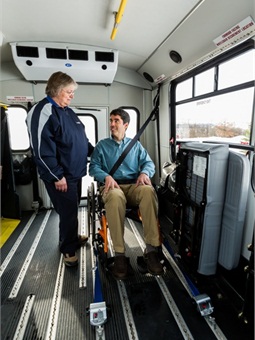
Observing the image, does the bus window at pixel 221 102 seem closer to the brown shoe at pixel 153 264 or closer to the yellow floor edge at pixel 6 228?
the brown shoe at pixel 153 264

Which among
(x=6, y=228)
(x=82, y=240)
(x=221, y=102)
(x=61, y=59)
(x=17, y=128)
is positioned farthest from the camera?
(x=17, y=128)

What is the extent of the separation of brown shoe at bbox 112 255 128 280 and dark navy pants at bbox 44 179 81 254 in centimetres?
67

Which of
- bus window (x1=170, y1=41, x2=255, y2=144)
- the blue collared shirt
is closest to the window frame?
bus window (x1=170, y1=41, x2=255, y2=144)

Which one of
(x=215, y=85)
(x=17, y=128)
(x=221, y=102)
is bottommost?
(x=17, y=128)

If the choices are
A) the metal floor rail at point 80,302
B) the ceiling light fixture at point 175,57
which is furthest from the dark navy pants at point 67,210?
the ceiling light fixture at point 175,57

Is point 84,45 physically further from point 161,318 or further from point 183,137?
point 161,318

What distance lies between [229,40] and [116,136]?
154 cm

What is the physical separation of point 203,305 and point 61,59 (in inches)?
143

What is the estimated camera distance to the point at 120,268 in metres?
1.92

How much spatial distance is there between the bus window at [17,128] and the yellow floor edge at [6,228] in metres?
1.34

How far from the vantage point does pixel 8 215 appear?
365cm

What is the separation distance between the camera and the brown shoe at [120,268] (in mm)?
1893

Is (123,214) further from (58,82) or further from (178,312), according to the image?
(58,82)

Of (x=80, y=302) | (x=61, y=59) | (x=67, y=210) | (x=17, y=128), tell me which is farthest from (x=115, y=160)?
(x=17, y=128)
